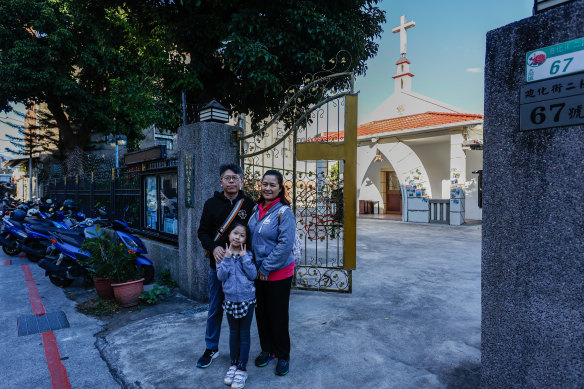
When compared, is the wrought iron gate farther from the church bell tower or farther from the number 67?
the church bell tower

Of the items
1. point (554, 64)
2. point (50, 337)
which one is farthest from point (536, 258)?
point (50, 337)

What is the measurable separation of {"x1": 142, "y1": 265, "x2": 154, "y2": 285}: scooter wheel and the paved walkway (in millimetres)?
1585

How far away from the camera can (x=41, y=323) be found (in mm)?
3814

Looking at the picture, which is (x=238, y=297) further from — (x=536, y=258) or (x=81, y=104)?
(x=81, y=104)

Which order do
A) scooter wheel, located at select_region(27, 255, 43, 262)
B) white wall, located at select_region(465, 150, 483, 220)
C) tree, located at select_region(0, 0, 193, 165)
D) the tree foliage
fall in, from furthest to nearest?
white wall, located at select_region(465, 150, 483, 220)
tree, located at select_region(0, 0, 193, 165)
scooter wheel, located at select_region(27, 255, 43, 262)
the tree foliage

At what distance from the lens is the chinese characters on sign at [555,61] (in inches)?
73.0

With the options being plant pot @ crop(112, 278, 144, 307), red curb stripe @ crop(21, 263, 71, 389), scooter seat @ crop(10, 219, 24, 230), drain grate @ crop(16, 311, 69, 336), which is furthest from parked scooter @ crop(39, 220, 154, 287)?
scooter seat @ crop(10, 219, 24, 230)

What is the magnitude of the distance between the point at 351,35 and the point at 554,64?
236 inches

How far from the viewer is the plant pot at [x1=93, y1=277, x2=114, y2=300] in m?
4.41

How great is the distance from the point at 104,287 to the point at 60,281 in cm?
148

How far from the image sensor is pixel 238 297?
8.07 ft

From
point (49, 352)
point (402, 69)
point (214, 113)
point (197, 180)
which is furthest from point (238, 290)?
point (402, 69)

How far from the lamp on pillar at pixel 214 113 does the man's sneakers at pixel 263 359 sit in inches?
118

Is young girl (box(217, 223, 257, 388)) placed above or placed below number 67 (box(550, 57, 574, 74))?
below
